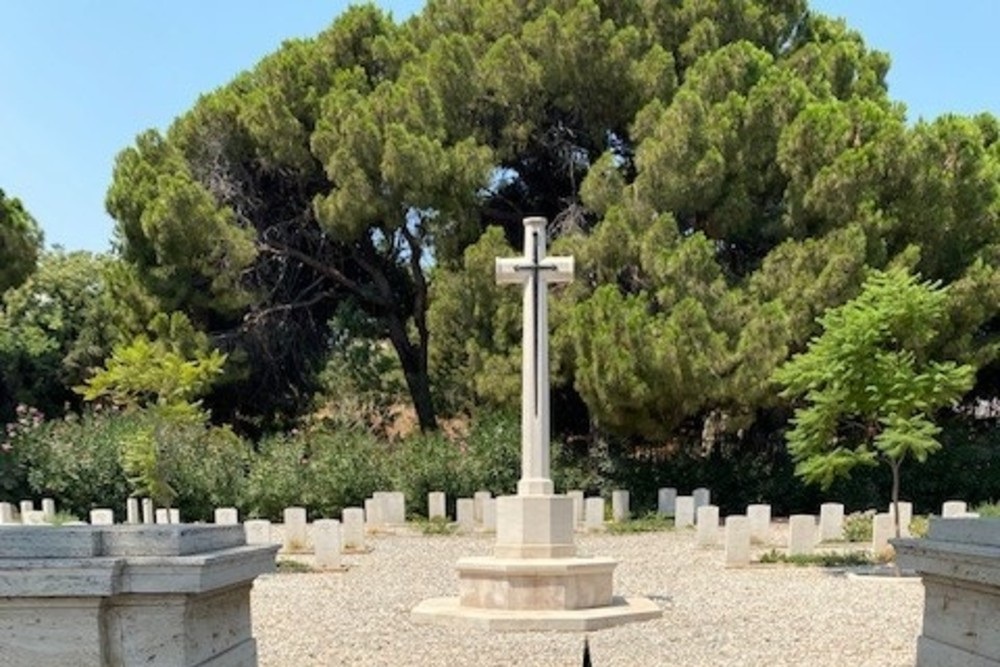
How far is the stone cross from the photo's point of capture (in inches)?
398

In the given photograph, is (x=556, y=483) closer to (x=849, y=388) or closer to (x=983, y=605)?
(x=849, y=388)

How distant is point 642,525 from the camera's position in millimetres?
18344

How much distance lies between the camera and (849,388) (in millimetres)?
12828

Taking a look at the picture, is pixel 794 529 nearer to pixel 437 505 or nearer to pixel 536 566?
pixel 536 566

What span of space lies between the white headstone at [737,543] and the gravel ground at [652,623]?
7.9 inches

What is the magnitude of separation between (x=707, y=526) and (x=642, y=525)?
10.7 ft

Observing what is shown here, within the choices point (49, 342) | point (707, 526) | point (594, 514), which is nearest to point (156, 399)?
point (49, 342)

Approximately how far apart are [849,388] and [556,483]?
9053mm

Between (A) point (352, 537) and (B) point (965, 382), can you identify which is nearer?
(B) point (965, 382)

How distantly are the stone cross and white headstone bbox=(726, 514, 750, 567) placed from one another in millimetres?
3984

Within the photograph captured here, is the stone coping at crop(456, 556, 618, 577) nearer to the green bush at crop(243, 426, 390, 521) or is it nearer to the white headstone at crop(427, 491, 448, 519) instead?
the white headstone at crop(427, 491, 448, 519)

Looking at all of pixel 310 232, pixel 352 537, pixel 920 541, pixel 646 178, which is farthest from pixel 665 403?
pixel 920 541

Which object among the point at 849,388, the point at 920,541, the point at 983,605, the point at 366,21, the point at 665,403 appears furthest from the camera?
the point at 366,21

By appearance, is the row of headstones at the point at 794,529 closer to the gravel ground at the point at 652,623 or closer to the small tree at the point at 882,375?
the gravel ground at the point at 652,623
